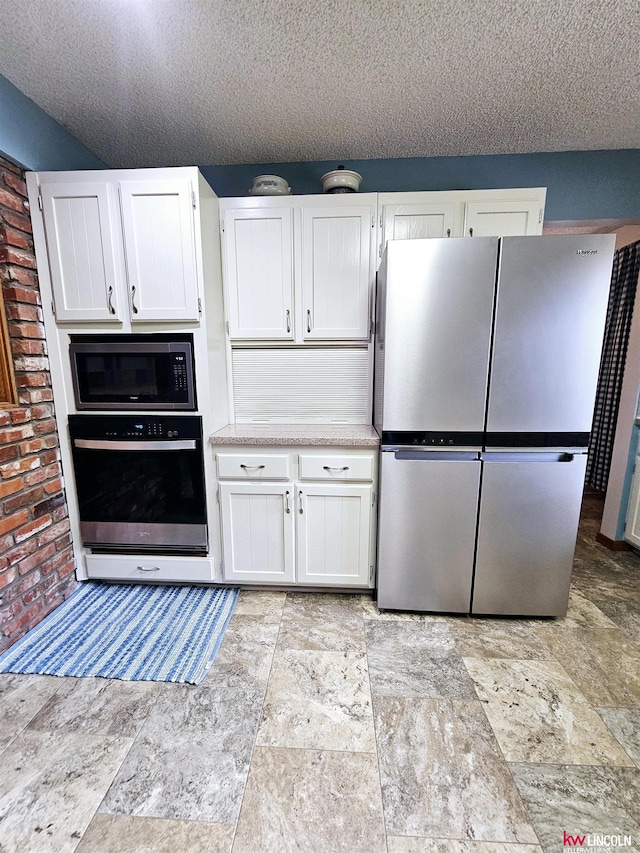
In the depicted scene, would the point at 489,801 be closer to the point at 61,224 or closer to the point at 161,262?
the point at 161,262

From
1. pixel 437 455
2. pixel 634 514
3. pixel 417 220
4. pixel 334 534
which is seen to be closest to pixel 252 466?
pixel 334 534

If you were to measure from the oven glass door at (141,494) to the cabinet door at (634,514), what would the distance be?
2.92 m

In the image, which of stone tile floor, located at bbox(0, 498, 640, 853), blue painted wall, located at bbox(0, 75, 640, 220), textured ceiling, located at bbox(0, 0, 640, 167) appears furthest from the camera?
blue painted wall, located at bbox(0, 75, 640, 220)

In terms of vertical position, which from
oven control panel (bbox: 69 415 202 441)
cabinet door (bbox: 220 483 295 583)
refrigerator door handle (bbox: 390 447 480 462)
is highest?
oven control panel (bbox: 69 415 202 441)

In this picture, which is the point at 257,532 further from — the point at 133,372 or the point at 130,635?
the point at 133,372

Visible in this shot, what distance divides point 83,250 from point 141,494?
133 centimetres

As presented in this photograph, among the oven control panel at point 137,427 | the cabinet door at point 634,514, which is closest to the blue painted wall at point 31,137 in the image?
the oven control panel at point 137,427

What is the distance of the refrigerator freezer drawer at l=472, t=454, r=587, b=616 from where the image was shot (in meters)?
1.66

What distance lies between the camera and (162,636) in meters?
1.67

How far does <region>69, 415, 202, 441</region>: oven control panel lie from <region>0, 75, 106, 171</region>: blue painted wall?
1.31 m

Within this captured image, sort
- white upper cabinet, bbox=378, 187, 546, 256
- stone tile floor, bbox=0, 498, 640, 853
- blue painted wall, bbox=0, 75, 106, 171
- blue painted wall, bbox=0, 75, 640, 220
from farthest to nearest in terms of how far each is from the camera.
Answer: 1. blue painted wall, bbox=0, 75, 640, 220
2. white upper cabinet, bbox=378, 187, 546, 256
3. blue painted wall, bbox=0, 75, 106, 171
4. stone tile floor, bbox=0, 498, 640, 853

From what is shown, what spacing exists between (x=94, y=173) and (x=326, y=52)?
1235mm

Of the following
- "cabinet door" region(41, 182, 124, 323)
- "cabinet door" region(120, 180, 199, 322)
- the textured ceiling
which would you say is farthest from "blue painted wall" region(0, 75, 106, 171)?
"cabinet door" region(120, 180, 199, 322)

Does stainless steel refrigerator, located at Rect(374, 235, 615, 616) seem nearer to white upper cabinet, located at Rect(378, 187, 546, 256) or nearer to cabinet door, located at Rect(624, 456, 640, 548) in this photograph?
white upper cabinet, located at Rect(378, 187, 546, 256)
